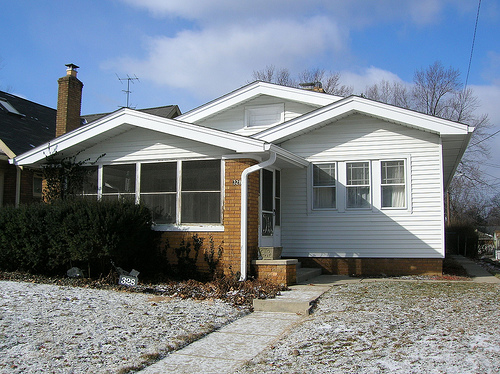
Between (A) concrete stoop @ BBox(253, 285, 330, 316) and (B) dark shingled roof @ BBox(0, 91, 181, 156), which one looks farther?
(B) dark shingled roof @ BBox(0, 91, 181, 156)

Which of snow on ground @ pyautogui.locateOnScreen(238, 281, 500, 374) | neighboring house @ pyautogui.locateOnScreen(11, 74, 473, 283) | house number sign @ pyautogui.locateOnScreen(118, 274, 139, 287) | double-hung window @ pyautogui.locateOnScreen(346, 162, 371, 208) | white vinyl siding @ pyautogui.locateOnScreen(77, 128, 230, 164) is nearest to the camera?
snow on ground @ pyautogui.locateOnScreen(238, 281, 500, 374)

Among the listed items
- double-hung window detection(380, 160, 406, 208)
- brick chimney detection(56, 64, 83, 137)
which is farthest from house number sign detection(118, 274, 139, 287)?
brick chimney detection(56, 64, 83, 137)

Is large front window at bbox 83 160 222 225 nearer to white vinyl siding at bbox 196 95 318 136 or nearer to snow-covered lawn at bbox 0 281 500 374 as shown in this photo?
snow-covered lawn at bbox 0 281 500 374

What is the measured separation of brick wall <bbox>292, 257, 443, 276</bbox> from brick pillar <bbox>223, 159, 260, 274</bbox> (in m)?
2.55

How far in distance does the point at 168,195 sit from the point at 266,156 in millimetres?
2399

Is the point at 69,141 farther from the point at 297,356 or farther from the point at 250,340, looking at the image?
the point at 297,356

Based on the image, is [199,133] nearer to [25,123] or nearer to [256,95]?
[256,95]

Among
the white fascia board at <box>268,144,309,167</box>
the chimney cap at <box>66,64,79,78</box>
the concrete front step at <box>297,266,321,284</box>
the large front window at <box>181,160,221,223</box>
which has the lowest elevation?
the concrete front step at <box>297,266,321,284</box>

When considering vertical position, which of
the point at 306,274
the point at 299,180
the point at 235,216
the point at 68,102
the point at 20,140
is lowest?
the point at 306,274

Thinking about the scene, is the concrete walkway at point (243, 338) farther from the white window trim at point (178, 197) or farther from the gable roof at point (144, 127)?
the gable roof at point (144, 127)

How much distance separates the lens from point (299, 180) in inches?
485

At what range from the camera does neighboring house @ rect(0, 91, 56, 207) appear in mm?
14328

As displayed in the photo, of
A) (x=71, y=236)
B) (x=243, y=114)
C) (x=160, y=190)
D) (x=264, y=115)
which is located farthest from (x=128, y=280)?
(x=264, y=115)

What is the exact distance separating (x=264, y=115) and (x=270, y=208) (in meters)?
3.64
